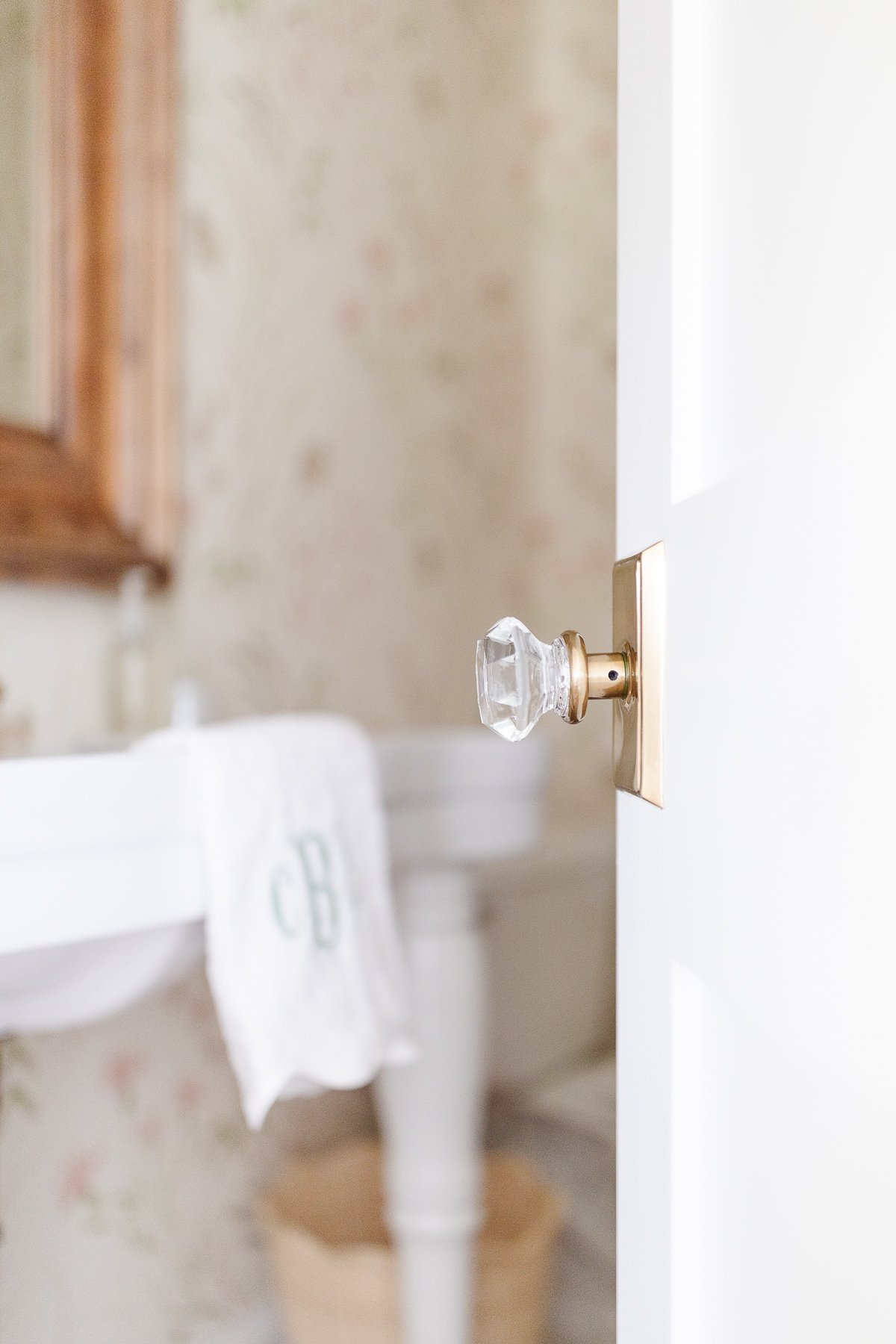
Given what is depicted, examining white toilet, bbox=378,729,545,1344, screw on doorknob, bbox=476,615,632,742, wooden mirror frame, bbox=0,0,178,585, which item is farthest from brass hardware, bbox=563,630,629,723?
wooden mirror frame, bbox=0,0,178,585

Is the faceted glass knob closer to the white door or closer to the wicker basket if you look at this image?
the white door

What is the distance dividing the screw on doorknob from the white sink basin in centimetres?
33

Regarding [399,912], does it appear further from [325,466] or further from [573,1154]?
[325,466]

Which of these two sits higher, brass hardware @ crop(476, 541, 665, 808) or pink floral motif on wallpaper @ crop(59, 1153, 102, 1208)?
brass hardware @ crop(476, 541, 665, 808)

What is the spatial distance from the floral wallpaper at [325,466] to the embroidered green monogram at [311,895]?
0.45 meters

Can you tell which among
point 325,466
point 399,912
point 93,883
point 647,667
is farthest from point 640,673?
point 325,466

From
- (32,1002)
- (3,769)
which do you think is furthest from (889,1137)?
(32,1002)

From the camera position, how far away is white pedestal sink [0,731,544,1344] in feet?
1.95

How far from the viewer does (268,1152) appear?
1295mm

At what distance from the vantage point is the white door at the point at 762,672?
0.72 ft

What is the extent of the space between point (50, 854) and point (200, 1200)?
0.78 m

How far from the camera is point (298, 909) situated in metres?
0.73

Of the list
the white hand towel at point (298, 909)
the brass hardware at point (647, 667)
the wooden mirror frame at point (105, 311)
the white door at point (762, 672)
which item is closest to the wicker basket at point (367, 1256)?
the white hand towel at point (298, 909)

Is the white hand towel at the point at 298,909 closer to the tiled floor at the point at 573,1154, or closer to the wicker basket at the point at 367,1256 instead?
the tiled floor at the point at 573,1154
